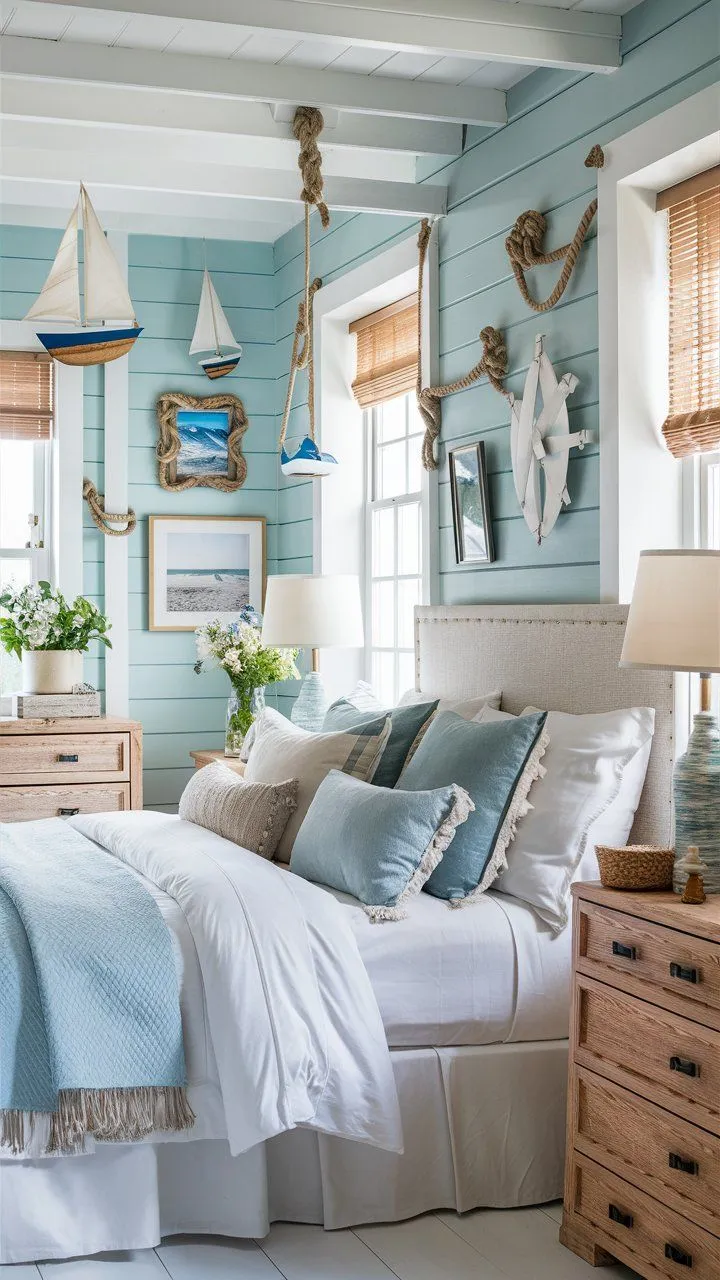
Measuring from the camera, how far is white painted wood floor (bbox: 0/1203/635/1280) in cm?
240

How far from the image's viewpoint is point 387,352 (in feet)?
15.6

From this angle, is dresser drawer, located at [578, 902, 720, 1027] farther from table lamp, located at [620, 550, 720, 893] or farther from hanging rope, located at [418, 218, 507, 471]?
hanging rope, located at [418, 218, 507, 471]

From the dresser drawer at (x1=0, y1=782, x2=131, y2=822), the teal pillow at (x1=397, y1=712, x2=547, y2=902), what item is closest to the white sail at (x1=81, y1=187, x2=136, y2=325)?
the dresser drawer at (x1=0, y1=782, x2=131, y2=822)

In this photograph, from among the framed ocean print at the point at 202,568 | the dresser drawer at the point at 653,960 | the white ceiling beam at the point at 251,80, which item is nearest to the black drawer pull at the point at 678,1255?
the dresser drawer at the point at 653,960

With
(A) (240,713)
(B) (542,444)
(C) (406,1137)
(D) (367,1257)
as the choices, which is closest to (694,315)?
(B) (542,444)

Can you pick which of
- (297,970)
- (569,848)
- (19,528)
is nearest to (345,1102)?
(297,970)

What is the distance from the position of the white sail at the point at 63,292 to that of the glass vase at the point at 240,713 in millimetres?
1589

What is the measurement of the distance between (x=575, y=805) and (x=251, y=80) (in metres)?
2.16

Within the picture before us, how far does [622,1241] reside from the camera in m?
2.34

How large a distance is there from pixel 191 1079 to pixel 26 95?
2666 millimetres

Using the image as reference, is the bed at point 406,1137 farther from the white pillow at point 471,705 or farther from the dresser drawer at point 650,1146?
the white pillow at point 471,705

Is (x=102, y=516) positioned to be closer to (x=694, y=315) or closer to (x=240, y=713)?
(x=240, y=713)

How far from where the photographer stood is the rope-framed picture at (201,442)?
216 inches

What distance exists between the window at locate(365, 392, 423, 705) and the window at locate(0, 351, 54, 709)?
1.45 metres
